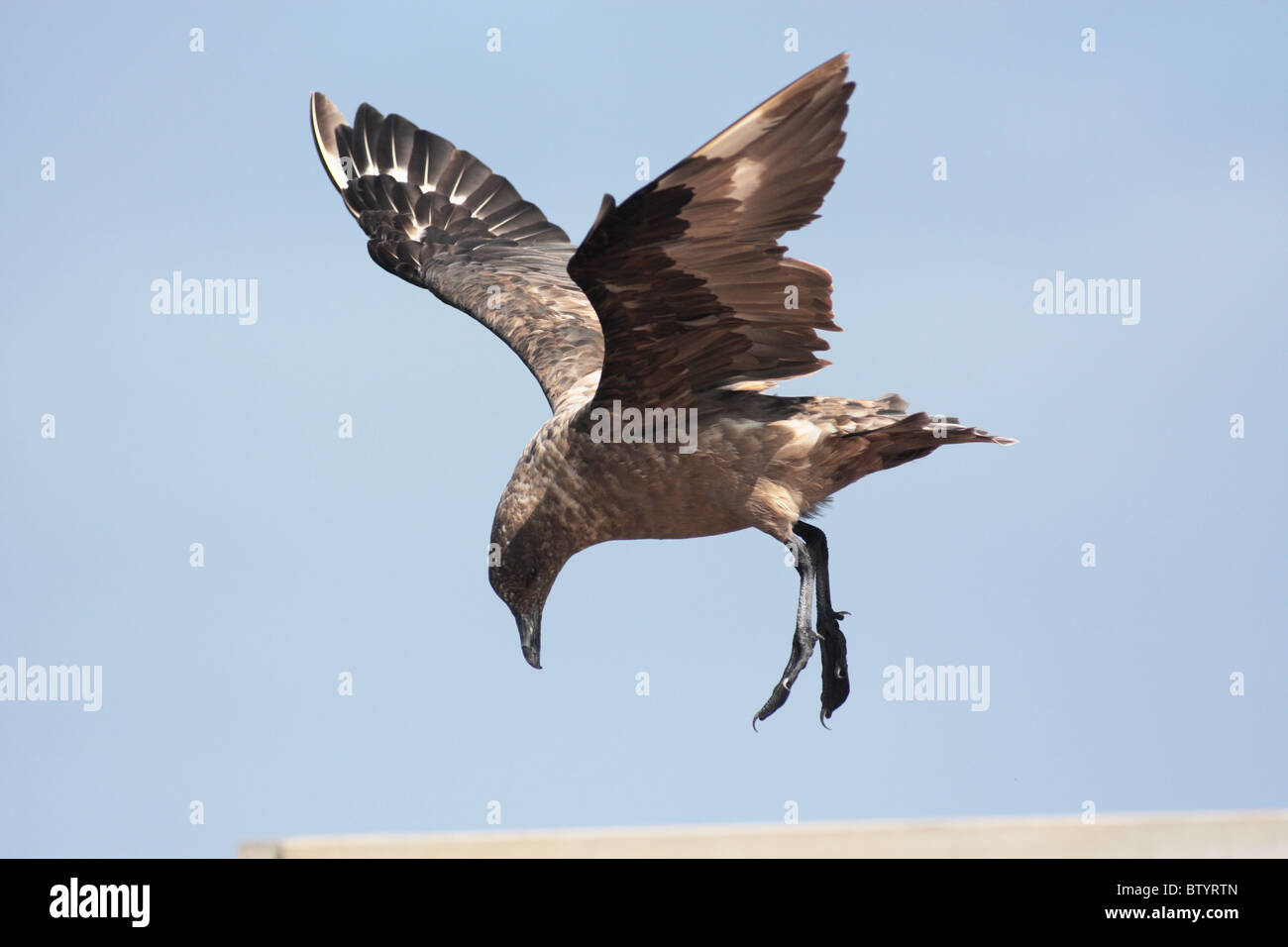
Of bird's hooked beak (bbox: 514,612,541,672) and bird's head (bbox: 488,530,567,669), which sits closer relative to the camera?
bird's head (bbox: 488,530,567,669)

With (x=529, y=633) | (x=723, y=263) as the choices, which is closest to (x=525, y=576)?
(x=529, y=633)

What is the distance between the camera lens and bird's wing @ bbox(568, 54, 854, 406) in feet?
22.6

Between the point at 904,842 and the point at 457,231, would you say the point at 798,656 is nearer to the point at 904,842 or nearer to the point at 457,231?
the point at 904,842

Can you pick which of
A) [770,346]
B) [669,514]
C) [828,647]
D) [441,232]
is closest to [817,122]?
[770,346]

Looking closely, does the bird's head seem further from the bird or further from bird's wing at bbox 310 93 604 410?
bird's wing at bbox 310 93 604 410

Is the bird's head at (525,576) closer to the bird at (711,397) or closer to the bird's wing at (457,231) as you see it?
the bird at (711,397)

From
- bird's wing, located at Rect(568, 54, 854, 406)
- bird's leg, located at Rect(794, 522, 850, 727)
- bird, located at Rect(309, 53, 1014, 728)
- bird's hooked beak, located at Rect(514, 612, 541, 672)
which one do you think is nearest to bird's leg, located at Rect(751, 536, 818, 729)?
bird, located at Rect(309, 53, 1014, 728)

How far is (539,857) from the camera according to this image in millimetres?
6117

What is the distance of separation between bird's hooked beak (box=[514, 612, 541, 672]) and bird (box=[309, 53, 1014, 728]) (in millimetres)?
10

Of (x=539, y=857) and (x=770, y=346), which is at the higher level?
(x=770, y=346)

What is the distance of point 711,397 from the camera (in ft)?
28.8

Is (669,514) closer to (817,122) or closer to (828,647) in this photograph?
(828,647)

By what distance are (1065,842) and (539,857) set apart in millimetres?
1943

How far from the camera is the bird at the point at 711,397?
7.05 metres
